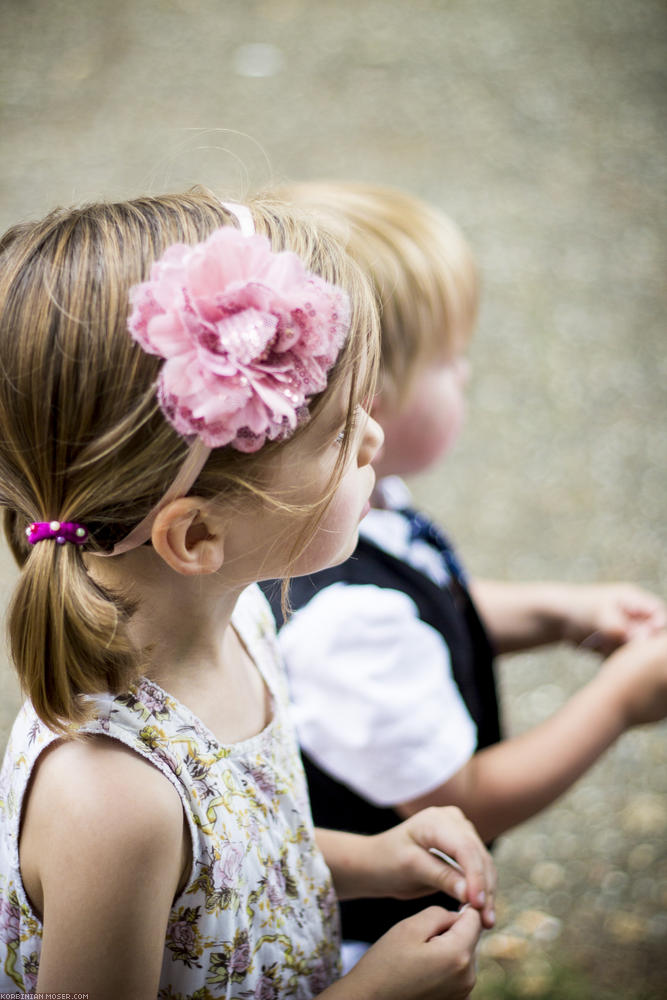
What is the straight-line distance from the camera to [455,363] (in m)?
1.65

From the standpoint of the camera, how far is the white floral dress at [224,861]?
2.98ft

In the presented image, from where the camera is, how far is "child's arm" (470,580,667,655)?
1.67 metres

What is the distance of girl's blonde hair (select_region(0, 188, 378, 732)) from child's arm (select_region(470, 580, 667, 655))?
3.13 ft

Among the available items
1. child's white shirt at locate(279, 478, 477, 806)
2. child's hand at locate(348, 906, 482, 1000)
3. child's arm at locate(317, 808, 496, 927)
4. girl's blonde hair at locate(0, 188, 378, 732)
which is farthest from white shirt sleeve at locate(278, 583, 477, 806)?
girl's blonde hair at locate(0, 188, 378, 732)

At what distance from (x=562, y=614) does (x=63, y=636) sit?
1137mm

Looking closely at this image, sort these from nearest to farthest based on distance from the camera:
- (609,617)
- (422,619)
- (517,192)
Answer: (422,619) < (609,617) < (517,192)

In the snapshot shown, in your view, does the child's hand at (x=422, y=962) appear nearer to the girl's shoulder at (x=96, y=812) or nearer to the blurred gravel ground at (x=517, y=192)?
the girl's shoulder at (x=96, y=812)

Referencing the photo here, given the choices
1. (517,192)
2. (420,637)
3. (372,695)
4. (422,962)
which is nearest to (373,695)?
(372,695)

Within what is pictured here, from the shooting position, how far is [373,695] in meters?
1.25

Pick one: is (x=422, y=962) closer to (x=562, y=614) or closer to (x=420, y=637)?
(x=420, y=637)

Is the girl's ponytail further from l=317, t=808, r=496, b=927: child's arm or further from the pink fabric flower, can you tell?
l=317, t=808, r=496, b=927: child's arm

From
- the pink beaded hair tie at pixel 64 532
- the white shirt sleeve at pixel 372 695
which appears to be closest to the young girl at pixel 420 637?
the white shirt sleeve at pixel 372 695

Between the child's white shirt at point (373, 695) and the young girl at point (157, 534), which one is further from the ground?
the young girl at point (157, 534)

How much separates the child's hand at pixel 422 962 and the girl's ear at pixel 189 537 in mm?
→ 507
